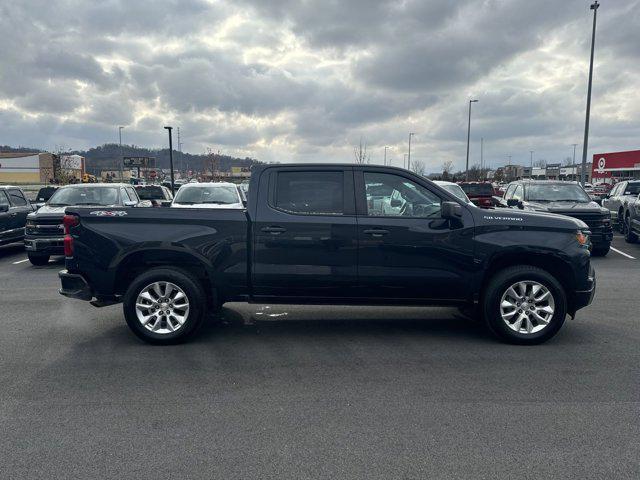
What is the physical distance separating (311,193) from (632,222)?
12822 mm

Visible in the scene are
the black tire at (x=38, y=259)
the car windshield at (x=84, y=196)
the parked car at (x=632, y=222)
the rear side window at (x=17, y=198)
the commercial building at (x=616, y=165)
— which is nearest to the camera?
the black tire at (x=38, y=259)

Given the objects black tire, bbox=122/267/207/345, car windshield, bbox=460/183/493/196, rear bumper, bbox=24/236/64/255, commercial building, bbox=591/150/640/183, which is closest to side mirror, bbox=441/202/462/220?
black tire, bbox=122/267/207/345

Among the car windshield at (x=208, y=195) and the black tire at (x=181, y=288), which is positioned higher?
the car windshield at (x=208, y=195)

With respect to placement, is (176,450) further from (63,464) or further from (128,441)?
(63,464)

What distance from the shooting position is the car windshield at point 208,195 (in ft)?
44.9

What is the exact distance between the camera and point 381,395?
4.39m

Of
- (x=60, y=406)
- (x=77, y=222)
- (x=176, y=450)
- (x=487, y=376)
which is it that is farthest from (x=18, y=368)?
(x=487, y=376)

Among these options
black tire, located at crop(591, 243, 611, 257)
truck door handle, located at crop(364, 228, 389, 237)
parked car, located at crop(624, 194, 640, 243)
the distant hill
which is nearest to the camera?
truck door handle, located at crop(364, 228, 389, 237)

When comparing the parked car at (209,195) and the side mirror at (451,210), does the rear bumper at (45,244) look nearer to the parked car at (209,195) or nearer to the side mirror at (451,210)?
the parked car at (209,195)

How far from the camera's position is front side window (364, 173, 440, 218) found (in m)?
5.79

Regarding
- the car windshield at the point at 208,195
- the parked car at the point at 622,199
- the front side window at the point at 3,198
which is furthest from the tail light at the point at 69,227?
the parked car at the point at 622,199

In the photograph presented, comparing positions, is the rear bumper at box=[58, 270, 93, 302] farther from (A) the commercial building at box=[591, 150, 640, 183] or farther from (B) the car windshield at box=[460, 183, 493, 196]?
(A) the commercial building at box=[591, 150, 640, 183]

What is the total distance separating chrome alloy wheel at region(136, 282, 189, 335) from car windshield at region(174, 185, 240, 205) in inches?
316

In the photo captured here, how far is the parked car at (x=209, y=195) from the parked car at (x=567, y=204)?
23.2 ft
